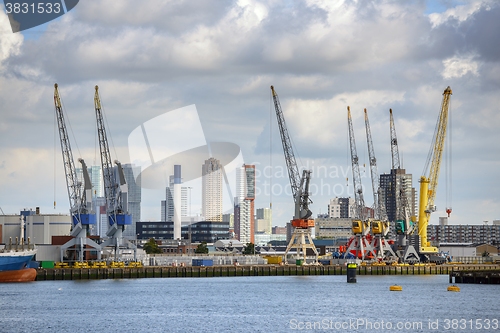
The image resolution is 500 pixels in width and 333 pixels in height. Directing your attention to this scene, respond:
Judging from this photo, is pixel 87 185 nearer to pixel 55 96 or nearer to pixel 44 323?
pixel 55 96

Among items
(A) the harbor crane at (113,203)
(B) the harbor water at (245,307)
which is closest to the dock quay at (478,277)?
(B) the harbor water at (245,307)

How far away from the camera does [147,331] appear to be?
234 ft

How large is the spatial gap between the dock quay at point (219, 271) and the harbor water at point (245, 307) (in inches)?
356

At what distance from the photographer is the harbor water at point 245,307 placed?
73.8 metres

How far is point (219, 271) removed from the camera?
5861 inches

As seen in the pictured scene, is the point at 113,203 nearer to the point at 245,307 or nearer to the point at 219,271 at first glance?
the point at 219,271

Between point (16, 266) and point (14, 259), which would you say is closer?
point (14, 259)

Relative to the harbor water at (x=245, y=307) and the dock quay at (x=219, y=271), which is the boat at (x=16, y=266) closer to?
the harbor water at (x=245, y=307)

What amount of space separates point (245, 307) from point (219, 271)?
60068mm

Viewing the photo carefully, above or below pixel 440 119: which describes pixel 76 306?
below

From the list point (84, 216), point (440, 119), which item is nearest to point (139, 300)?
point (84, 216)

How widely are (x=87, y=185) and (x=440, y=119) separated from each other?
6562cm

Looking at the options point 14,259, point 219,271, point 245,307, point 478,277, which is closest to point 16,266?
point 14,259

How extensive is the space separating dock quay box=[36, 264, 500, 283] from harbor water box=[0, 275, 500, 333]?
905cm
